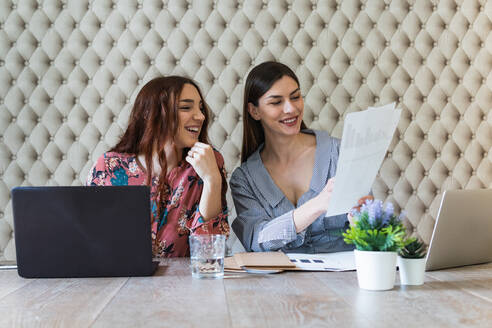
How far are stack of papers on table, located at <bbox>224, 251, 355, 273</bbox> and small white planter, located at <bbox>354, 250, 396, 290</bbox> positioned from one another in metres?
0.20

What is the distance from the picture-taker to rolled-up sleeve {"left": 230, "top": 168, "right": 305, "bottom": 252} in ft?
5.00

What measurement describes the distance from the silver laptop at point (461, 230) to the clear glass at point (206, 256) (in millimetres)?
458

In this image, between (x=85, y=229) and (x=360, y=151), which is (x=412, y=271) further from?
(x=85, y=229)

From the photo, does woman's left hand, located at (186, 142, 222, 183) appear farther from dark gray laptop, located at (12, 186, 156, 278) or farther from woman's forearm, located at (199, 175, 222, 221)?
dark gray laptop, located at (12, 186, 156, 278)

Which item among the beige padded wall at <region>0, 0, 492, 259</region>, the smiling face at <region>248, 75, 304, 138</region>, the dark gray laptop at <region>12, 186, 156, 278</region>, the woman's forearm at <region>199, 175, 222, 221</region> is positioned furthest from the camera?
the beige padded wall at <region>0, 0, 492, 259</region>

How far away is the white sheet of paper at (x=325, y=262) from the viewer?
3.71ft

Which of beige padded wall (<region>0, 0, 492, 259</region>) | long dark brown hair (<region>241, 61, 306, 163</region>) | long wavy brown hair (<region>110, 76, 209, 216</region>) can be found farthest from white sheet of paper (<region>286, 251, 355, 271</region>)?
beige padded wall (<region>0, 0, 492, 259</region>)

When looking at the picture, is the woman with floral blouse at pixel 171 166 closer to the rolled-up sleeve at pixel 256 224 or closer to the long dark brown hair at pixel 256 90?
the rolled-up sleeve at pixel 256 224

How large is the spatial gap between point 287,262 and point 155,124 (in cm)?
84

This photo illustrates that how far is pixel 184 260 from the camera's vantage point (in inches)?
52.7

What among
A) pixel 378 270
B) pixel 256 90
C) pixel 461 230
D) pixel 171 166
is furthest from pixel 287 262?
pixel 256 90

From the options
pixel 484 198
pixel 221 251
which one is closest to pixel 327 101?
pixel 484 198

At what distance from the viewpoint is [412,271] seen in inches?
38.0

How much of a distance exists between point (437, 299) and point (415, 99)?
5.51ft
